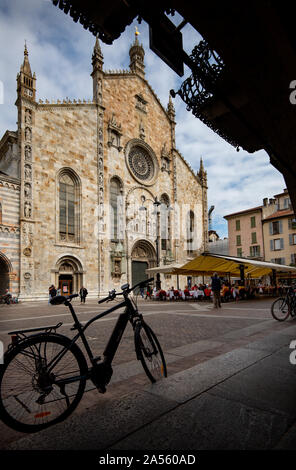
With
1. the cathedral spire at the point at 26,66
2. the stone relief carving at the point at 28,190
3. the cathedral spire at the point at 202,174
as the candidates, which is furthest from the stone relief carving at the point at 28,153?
the cathedral spire at the point at 202,174

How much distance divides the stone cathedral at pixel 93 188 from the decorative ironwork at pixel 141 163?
4.3 inches

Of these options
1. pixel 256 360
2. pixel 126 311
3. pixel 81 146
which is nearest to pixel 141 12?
pixel 126 311

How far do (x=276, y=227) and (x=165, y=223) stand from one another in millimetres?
16045

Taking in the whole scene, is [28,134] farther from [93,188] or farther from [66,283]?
[66,283]

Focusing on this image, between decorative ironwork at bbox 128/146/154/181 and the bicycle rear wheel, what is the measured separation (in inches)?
1048

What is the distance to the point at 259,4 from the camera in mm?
2047

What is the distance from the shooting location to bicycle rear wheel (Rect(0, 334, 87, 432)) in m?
2.14

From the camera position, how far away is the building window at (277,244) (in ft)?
118

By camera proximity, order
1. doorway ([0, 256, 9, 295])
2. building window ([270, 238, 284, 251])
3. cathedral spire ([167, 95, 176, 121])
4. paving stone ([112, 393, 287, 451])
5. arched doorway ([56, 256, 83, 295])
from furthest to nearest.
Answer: building window ([270, 238, 284, 251]) < cathedral spire ([167, 95, 176, 121]) < arched doorway ([56, 256, 83, 295]) < doorway ([0, 256, 9, 295]) < paving stone ([112, 393, 287, 451])

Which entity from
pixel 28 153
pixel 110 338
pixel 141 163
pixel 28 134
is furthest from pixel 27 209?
pixel 110 338

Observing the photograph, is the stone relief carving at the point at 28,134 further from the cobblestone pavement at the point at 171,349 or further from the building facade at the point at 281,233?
the building facade at the point at 281,233

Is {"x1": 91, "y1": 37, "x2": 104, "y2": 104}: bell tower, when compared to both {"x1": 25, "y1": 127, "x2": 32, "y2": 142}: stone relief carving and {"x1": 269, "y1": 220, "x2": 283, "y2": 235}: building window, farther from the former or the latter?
{"x1": 269, "y1": 220, "x2": 283, "y2": 235}: building window

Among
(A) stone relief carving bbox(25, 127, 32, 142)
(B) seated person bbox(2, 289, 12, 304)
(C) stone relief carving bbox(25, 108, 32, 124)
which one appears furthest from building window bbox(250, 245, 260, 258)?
(C) stone relief carving bbox(25, 108, 32, 124)
